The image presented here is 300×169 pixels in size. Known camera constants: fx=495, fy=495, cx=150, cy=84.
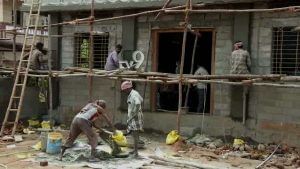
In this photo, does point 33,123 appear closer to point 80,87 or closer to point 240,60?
point 80,87

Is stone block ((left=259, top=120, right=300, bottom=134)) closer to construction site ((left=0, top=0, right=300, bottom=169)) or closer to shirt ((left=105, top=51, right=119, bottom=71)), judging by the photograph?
construction site ((left=0, top=0, right=300, bottom=169))

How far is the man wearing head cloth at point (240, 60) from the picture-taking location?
12375mm

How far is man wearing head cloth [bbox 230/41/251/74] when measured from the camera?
12375mm

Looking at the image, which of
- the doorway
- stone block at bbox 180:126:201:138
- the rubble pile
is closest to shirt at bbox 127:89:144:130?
the rubble pile

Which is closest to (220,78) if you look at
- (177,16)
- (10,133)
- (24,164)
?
(177,16)

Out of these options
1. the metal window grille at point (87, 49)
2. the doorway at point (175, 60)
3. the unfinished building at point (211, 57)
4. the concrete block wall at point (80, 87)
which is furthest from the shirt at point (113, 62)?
the doorway at point (175, 60)

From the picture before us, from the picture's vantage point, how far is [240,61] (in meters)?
12.4

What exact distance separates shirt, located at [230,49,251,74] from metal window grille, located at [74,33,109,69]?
4.43m

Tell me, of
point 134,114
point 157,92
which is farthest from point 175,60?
point 134,114

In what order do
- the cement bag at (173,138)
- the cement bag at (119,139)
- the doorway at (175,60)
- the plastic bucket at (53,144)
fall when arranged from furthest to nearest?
the doorway at (175,60) → the cement bag at (173,138) → the plastic bucket at (53,144) → the cement bag at (119,139)

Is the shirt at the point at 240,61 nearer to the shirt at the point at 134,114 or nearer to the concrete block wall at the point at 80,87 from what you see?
the shirt at the point at 134,114

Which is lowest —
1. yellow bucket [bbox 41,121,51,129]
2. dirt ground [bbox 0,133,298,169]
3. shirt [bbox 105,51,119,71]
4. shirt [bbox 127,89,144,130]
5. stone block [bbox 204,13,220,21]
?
dirt ground [bbox 0,133,298,169]

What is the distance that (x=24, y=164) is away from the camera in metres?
10.3

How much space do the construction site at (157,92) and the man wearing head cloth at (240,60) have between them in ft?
0.08
